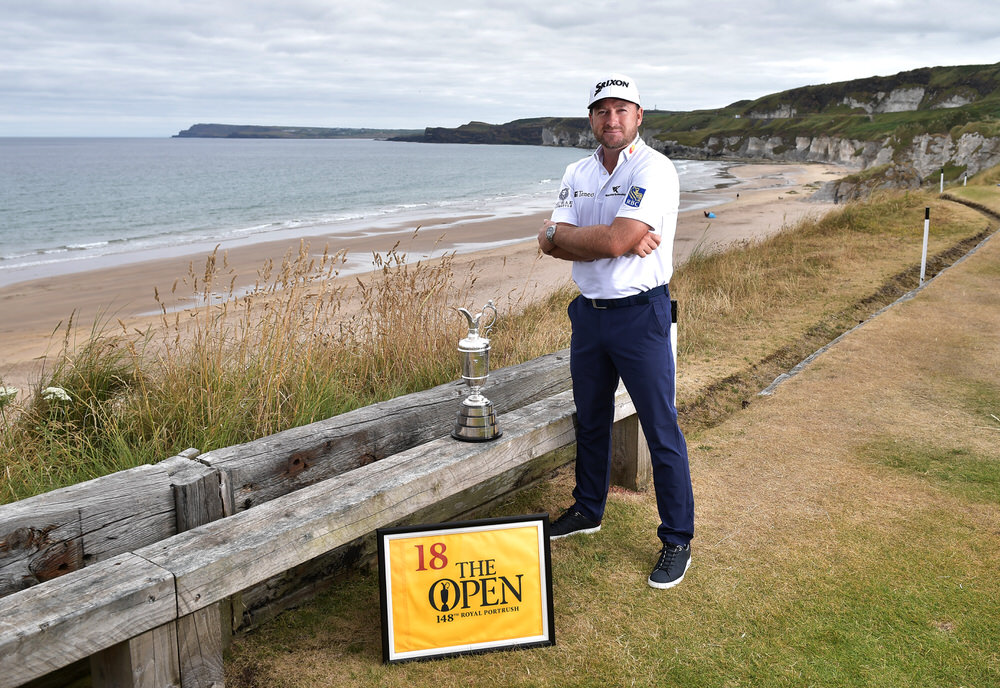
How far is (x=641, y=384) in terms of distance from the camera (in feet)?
11.1

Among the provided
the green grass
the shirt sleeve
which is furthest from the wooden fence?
the green grass

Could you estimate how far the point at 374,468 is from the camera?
3.09 m

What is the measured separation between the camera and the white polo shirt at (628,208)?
3248 millimetres

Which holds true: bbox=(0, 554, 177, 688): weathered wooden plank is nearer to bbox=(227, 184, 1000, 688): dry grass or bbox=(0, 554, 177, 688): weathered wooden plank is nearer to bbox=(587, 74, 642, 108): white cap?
bbox=(227, 184, 1000, 688): dry grass

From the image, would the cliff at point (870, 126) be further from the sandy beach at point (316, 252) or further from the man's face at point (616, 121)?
the man's face at point (616, 121)

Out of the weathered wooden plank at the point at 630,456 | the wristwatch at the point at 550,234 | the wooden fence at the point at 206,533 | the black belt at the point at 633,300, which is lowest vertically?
the weathered wooden plank at the point at 630,456

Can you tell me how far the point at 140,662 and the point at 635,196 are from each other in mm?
2352

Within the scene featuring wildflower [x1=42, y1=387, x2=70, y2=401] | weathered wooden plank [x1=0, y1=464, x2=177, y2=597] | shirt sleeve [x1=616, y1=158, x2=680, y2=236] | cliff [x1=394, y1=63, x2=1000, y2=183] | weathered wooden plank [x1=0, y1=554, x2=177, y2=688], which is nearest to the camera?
weathered wooden plank [x1=0, y1=554, x2=177, y2=688]

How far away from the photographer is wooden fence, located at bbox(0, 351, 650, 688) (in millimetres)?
2172

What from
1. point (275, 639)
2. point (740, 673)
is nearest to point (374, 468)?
point (275, 639)

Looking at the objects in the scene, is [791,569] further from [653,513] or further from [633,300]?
[633,300]

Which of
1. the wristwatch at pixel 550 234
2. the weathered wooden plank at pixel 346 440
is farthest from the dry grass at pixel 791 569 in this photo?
the wristwatch at pixel 550 234

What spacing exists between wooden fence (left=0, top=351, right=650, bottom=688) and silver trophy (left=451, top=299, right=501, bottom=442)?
63 millimetres

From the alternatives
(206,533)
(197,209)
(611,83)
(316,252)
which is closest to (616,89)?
(611,83)
